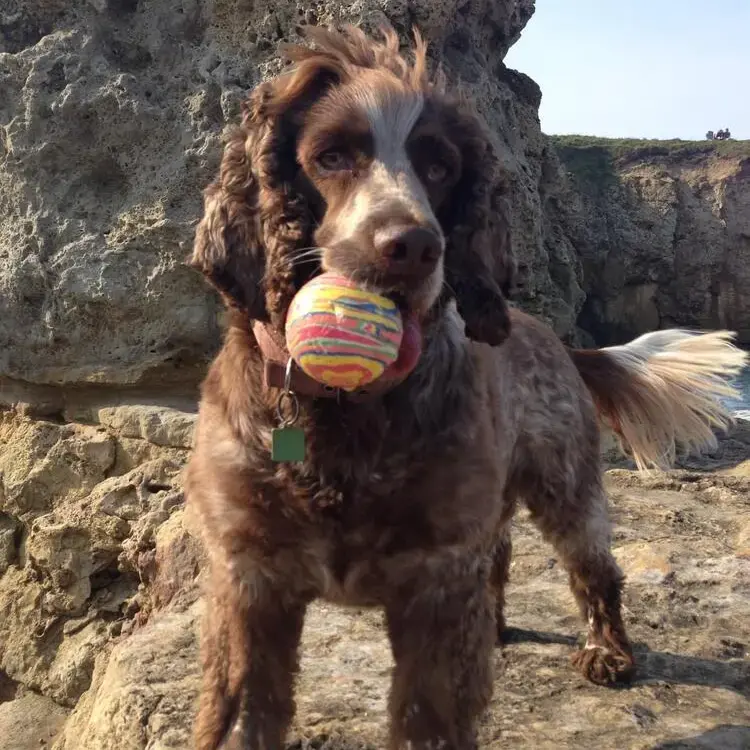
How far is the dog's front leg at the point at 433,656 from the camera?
2.31 meters

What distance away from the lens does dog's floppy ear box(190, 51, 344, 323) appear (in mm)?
2289

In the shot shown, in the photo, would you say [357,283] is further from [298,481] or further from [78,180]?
[78,180]

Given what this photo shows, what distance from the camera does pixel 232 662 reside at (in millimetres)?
2396

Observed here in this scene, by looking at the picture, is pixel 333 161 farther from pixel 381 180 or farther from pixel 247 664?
pixel 247 664

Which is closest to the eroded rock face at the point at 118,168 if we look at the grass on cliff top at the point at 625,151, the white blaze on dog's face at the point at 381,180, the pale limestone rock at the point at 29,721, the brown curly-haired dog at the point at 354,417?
the pale limestone rock at the point at 29,721

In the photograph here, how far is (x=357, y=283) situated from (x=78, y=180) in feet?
15.1

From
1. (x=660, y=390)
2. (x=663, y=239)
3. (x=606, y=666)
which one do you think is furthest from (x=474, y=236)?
(x=663, y=239)

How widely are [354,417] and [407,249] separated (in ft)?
1.72

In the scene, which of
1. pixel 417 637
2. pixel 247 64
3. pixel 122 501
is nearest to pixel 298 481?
pixel 417 637

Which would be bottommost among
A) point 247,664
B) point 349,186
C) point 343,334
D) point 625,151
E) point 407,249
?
point 247,664

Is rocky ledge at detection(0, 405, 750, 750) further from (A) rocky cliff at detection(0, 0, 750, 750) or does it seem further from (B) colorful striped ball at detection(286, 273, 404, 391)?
(B) colorful striped ball at detection(286, 273, 404, 391)

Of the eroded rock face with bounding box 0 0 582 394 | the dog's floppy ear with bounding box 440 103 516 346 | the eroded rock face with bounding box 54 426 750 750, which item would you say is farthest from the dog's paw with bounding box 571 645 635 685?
the eroded rock face with bounding box 0 0 582 394

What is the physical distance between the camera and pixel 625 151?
3416 centimetres

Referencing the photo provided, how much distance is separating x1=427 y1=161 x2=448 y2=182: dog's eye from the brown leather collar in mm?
549
